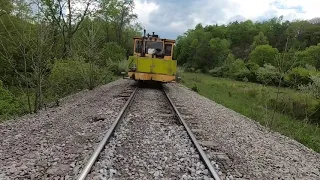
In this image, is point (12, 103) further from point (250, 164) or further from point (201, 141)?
point (250, 164)

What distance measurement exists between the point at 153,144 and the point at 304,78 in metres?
36.4

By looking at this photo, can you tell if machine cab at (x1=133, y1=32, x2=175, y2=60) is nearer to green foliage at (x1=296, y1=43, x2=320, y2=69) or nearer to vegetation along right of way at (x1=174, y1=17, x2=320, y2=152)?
vegetation along right of way at (x1=174, y1=17, x2=320, y2=152)

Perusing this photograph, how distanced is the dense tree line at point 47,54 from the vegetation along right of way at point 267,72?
7673 millimetres

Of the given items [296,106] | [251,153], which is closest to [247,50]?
[296,106]

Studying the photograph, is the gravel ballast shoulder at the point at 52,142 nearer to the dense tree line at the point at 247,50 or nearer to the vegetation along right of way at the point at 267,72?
the vegetation along right of way at the point at 267,72

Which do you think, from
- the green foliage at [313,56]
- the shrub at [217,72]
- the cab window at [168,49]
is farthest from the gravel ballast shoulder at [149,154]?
the shrub at [217,72]

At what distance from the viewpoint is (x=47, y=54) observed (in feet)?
38.3

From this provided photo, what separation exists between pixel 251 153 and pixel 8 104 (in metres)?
11.3

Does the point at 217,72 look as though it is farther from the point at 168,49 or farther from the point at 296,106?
the point at 168,49

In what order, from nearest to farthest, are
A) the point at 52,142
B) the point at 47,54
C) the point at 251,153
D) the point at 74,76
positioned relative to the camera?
the point at 52,142, the point at 251,153, the point at 47,54, the point at 74,76

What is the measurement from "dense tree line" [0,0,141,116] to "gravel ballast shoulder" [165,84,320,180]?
5537 millimetres

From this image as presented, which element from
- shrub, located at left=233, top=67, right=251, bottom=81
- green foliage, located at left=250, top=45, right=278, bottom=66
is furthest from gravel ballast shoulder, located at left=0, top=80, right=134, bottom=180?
green foliage, located at left=250, top=45, right=278, bottom=66

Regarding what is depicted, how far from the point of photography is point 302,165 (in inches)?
264

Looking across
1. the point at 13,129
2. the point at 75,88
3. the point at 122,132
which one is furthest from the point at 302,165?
the point at 75,88
